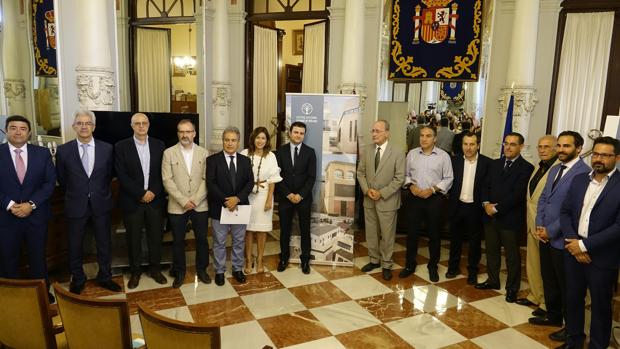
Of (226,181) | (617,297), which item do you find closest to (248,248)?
(226,181)

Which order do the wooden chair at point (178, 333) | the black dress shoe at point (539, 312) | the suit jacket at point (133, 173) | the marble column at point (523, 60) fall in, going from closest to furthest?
the wooden chair at point (178, 333) < the black dress shoe at point (539, 312) < the suit jacket at point (133, 173) < the marble column at point (523, 60)

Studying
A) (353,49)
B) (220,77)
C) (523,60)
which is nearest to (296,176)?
(353,49)

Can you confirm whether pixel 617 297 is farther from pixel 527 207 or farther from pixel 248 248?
pixel 248 248

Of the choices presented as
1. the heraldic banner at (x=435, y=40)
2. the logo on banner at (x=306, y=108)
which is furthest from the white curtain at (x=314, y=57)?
the logo on banner at (x=306, y=108)

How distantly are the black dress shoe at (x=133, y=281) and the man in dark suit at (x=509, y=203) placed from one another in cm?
317

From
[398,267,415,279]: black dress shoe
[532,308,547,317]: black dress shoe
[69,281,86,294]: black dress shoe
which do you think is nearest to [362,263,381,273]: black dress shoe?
[398,267,415,279]: black dress shoe

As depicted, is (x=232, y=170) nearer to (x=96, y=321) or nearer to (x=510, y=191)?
(x=96, y=321)

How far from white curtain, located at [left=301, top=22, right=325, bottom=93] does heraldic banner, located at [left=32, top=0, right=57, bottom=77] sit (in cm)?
408

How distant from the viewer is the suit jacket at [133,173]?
3768mm

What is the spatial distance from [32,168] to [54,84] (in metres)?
1.28

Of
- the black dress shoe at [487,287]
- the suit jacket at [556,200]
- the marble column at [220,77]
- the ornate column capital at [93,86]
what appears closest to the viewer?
the suit jacket at [556,200]

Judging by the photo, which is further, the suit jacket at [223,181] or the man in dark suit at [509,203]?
the suit jacket at [223,181]

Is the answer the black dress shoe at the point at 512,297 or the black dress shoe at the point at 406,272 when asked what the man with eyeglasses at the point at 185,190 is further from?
the black dress shoe at the point at 512,297

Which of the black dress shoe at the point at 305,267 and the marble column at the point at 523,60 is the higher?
the marble column at the point at 523,60
